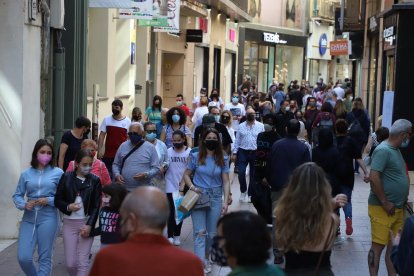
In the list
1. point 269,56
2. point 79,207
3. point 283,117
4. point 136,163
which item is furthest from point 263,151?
point 269,56

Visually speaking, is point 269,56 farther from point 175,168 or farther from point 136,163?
point 136,163

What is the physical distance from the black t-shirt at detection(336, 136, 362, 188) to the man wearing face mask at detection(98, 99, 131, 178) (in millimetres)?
3511

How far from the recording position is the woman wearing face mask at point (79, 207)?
347 inches

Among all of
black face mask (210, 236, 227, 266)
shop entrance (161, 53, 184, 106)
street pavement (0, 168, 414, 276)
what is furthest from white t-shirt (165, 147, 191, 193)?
shop entrance (161, 53, 184, 106)

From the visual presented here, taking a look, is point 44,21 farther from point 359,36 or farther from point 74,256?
point 359,36

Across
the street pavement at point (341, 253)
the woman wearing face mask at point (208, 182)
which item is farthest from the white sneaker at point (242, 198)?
the woman wearing face mask at point (208, 182)

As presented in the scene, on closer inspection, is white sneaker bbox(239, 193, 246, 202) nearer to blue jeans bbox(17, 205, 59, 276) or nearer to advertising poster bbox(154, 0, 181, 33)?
blue jeans bbox(17, 205, 59, 276)

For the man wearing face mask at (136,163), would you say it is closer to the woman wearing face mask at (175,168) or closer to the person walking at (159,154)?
the person walking at (159,154)

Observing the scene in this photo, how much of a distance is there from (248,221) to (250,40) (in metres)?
50.1

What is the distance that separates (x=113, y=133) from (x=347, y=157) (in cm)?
390

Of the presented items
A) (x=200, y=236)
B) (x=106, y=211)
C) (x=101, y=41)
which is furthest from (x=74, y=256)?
(x=101, y=41)

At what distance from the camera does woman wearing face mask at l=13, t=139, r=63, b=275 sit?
28.6 ft

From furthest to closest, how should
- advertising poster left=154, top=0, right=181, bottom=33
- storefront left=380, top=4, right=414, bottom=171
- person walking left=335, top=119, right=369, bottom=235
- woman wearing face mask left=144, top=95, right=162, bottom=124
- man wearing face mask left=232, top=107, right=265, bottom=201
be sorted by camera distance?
advertising poster left=154, top=0, right=181, bottom=33, storefront left=380, top=4, right=414, bottom=171, woman wearing face mask left=144, top=95, right=162, bottom=124, man wearing face mask left=232, top=107, right=265, bottom=201, person walking left=335, top=119, right=369, bottom=235

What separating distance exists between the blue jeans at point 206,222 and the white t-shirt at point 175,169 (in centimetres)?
158
